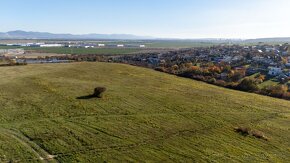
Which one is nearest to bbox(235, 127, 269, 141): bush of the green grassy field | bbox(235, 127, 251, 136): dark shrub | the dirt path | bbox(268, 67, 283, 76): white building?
bbox(235, 127, 251, 136): dark shrub

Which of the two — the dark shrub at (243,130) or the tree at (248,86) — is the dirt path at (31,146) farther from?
the tree at (248,86)

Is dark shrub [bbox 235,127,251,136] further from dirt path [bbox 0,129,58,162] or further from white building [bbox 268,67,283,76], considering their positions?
white building [bbox 268,67,283,76]

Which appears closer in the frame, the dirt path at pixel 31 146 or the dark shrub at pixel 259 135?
the dirt path at pixel 31 146

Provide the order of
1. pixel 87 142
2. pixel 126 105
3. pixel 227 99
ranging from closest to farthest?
pixel 87 142 → pixel 126 105 → pixel 227 99

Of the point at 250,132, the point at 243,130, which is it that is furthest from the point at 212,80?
the point at 250,132

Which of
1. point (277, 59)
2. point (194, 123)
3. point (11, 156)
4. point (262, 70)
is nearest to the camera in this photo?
point (11, 156)

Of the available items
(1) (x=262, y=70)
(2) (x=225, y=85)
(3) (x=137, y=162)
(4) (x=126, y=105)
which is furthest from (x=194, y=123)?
(1) (x=262, y=70)

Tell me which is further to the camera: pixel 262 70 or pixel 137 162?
pixel 262 70

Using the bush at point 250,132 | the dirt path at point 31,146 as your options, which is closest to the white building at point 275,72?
the bush at point 250,132

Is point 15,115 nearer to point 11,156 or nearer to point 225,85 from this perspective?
point 11,156
